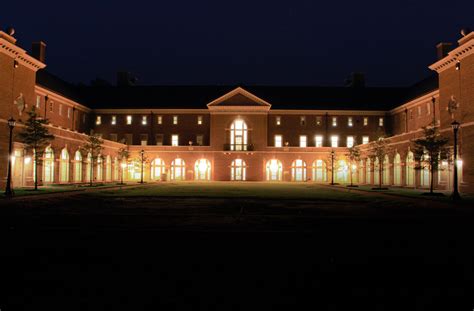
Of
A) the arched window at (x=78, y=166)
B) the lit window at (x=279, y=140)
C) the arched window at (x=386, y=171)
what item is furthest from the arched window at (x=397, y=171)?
the arched window at (x=78, y=166)

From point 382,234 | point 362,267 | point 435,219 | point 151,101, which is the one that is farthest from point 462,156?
point 151,101

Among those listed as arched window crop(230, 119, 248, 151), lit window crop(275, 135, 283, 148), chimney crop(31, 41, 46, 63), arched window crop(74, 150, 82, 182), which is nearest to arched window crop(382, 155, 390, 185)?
lit window crop(275, 135, 283, 148)

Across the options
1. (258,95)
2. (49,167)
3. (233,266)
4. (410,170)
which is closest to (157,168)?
(258,95)

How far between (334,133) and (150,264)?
6654cm

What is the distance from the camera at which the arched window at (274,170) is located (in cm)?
6894

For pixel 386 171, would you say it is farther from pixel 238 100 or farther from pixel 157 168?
pixel 157 168

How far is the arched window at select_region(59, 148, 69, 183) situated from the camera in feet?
144

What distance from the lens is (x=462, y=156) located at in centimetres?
3428

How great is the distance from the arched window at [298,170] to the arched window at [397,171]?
66.2 feet

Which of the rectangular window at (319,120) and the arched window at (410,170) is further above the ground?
the rectangular window at (319,120)

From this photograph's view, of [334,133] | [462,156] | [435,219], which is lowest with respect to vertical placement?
[435,219]

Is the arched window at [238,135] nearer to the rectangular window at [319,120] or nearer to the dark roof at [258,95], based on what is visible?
the dark roof at [258,95]

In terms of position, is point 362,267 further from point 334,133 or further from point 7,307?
point 334,133

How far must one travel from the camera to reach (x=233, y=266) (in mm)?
7004
